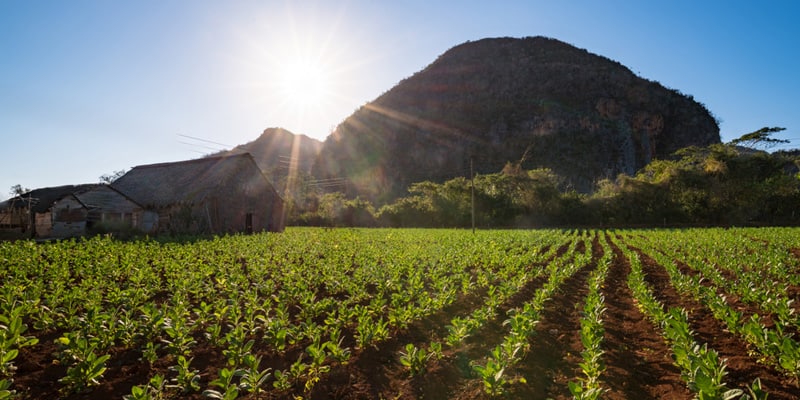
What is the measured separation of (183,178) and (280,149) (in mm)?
85068

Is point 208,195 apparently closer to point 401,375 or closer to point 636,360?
point 401,375

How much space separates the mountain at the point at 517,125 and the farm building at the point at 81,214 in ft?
157

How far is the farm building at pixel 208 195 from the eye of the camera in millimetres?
25047

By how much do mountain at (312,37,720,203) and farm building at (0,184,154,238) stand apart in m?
47.9

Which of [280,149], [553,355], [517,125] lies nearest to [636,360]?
[553,355]

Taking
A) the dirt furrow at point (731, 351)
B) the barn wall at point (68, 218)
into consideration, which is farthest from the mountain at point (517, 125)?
the dirt furrow at point (731, 351)

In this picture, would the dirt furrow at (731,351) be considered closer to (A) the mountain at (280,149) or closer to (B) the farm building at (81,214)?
(B) the farm building at (81,214)

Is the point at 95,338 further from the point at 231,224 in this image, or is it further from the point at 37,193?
the point at 37,193

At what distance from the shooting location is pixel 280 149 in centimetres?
10975

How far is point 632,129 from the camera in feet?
227

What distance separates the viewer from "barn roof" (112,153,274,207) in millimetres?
25625

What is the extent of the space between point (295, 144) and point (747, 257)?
117867mm

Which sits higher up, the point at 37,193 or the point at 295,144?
the point at 295,144

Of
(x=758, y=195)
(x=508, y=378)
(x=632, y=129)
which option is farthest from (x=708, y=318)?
(x=632, y=129)
